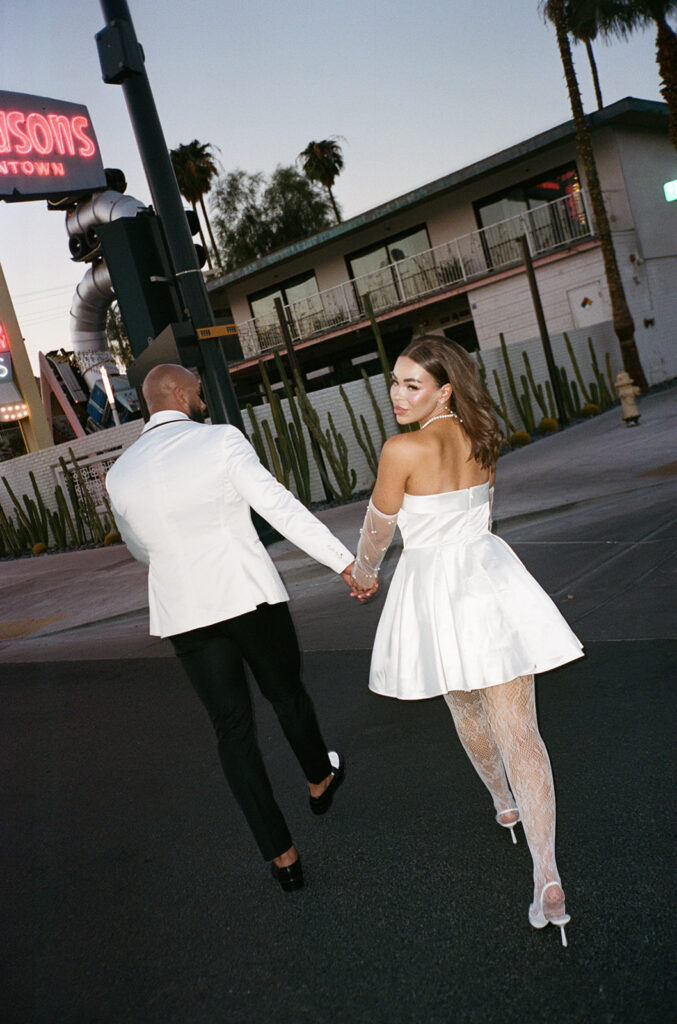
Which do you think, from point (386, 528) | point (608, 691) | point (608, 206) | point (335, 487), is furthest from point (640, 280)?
point (386, 528)

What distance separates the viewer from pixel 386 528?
110 inches

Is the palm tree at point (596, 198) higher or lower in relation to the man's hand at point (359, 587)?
higher

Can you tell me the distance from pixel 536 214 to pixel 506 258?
4.62 ft

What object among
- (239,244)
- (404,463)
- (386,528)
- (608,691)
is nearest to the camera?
(404,463)

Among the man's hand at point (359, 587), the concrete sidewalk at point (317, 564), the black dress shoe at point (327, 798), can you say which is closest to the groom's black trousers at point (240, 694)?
the man's hand at point (359, 587)

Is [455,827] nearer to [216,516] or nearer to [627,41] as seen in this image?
[216,516]

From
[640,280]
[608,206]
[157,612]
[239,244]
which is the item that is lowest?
[157,612]

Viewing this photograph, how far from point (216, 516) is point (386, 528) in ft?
2.05

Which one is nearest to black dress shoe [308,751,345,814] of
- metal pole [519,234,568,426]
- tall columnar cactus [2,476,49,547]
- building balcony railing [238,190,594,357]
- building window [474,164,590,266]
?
metal pole [519,234,568,426]

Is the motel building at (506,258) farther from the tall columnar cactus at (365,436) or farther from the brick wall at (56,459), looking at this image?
the brick wall at (56,459)

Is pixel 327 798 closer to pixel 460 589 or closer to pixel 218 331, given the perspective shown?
pixel 460 589

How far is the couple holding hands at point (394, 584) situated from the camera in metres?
2.59

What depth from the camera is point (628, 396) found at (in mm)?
12422

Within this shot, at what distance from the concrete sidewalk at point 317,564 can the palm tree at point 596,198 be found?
5.19 m
